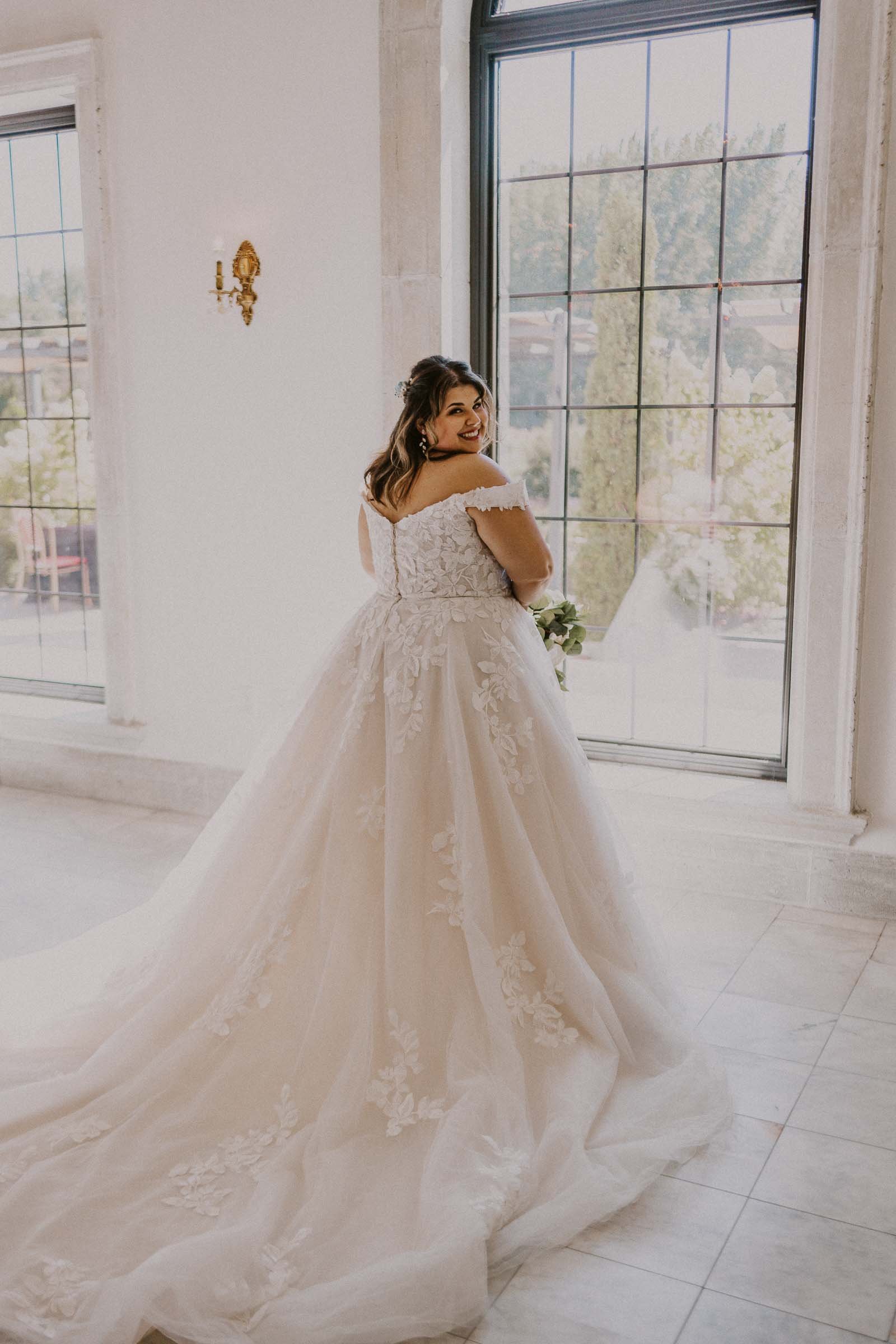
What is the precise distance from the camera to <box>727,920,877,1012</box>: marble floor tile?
3531 mm

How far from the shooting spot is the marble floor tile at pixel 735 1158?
259 centimetres

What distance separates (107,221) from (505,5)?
6.29 ft

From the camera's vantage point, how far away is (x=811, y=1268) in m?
→ 2.30

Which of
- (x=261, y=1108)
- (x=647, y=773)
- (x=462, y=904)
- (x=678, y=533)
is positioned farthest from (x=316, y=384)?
(x=261, y=1108)

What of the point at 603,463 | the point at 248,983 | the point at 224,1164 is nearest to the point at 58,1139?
the point at 224,1164

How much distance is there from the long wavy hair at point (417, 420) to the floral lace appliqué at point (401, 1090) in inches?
53.9

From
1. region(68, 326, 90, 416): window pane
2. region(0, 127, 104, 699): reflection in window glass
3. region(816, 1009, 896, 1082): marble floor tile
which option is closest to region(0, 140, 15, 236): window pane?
region(0, 127, 104, 699): reflection in window glass

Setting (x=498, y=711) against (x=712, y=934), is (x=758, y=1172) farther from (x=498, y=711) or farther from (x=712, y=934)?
(x=712, y=934)

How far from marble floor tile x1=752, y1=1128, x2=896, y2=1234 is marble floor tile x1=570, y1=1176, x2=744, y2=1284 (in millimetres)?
131

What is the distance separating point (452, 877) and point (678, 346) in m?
2.52

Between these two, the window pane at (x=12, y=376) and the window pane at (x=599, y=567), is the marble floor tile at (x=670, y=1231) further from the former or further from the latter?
the window pane at (x=12, y=376)

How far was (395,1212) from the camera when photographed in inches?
89.9

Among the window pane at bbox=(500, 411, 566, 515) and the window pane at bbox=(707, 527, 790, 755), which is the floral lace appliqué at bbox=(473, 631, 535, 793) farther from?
the window pane at bbox=(500, 411, 566, 515)

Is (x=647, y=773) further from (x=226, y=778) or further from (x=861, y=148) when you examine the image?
(x=861, y=148)
